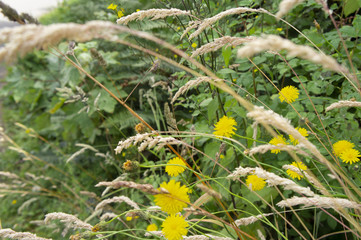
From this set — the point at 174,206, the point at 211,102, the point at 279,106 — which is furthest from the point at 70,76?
the point at 174,206

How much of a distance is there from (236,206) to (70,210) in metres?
1.63

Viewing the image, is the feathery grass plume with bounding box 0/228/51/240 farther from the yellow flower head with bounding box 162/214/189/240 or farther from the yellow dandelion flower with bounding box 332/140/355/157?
the yellow dandelion flower with bounding box 332/140/355/157

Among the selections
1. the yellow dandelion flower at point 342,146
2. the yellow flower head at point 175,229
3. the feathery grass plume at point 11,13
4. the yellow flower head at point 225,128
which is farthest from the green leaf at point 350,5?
the feathery grass plume at point 11,13

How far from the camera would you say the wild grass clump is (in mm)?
648

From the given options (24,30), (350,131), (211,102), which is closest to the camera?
(24,30)

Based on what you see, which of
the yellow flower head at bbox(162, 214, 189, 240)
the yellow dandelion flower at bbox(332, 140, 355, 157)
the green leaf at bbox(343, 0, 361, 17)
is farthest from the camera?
the green leaf at bbox(343, 0, 361, 17)

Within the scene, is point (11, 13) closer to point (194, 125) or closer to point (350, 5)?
point (194, 125)

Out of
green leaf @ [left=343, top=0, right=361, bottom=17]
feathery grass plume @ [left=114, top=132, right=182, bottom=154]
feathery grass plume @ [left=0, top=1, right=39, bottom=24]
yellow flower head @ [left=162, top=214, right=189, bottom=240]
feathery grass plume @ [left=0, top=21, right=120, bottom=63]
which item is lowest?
yellow flower head @ [left=162, top=214, right=189, bottom=240]

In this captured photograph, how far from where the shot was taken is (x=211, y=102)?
3.91 ft

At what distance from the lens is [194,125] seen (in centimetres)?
136

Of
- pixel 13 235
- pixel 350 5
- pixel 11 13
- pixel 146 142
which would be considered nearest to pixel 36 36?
pixel 146 142

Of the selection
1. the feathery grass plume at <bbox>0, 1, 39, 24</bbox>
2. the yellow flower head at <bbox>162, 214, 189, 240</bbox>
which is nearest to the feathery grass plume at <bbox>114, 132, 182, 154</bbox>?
the yellow flower head at <bbox>162, 214, 189, 240</bbox>

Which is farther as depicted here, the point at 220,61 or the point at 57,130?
the point at 57,130

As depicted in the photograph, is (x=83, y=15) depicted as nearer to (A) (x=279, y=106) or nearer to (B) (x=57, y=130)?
(B) (x=57, y=130)
